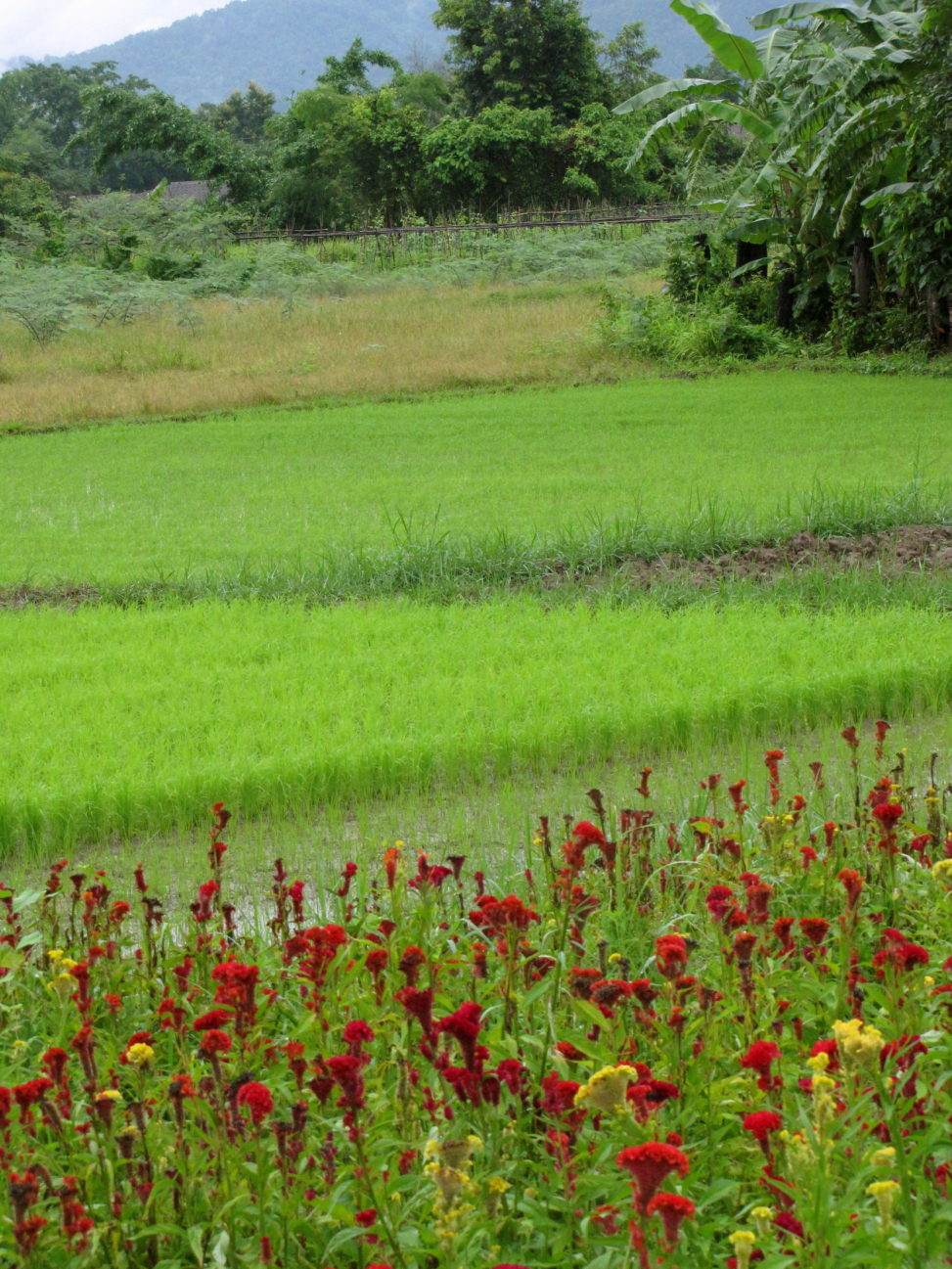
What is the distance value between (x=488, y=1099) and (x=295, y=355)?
1920 cm

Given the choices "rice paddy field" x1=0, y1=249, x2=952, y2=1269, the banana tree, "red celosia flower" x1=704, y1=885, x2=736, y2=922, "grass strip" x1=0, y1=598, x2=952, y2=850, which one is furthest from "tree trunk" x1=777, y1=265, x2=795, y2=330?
"red celosia flower" x1=704, y1=885, x2=736, y2=922

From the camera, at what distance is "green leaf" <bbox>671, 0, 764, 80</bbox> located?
647 inches

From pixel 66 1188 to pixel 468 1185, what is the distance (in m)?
0.54

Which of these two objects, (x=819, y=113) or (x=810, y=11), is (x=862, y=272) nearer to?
(x=819, y=113)

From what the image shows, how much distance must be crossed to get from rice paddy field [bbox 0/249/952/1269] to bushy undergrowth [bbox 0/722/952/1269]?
0.04ft

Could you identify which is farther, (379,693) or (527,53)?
(527,53)

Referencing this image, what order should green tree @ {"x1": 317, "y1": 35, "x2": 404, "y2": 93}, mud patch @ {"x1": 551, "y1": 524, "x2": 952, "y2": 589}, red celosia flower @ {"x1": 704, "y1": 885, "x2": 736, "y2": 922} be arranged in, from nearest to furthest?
red celosia flower @ {"x1": 704, "y1": 885, "x2": 736, "y2": 922}
mud patch @ {"x1": 551, "y1": 524, "x2": 952, "y2": 589}
green tree @ {"x1": 317, "y1": 35, "x2": 404, "y2": 93}

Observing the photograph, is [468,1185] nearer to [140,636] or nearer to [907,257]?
[140,636]

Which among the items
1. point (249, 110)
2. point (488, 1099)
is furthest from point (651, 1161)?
point (249, 110)

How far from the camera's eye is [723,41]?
1650 cm

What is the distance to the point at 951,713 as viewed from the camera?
538 centimetres

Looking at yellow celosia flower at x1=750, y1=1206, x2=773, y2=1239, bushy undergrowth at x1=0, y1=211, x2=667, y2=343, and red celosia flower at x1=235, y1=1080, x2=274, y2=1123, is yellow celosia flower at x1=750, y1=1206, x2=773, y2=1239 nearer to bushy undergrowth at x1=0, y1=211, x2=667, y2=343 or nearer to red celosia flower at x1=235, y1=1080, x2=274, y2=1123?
red celosia flower at x1=235, y1=1080, x2=274, y2=1123

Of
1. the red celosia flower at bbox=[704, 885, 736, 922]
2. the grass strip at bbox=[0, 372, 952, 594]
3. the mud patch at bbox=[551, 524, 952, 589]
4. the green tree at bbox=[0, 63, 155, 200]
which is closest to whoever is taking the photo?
the red celosia flower at bbox=[704, 885, 736, 922]

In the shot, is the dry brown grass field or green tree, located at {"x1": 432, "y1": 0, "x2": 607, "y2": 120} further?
green tree, located at {"x1": 432, "y1": 0, "x2": 607, "y2": 120}
